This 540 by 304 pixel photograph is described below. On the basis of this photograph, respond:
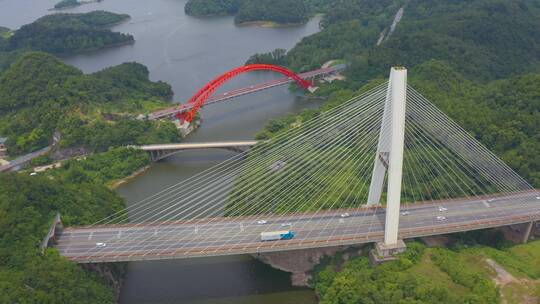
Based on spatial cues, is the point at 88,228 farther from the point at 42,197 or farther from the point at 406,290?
the point at 406,290

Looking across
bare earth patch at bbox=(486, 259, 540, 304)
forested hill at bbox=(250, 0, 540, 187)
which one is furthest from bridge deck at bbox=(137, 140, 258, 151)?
bare earth patch at bbox=(486, 259, 540, 304)

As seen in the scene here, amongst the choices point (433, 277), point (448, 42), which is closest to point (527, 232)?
point (433, 277)

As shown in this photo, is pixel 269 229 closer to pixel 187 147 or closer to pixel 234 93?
pixel 187 147

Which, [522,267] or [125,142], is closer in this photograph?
[522,267]

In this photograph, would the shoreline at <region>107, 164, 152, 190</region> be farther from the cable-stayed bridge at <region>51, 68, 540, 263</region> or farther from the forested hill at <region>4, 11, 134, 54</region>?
the forested hill at <region>4, 11, 134, 54</region>

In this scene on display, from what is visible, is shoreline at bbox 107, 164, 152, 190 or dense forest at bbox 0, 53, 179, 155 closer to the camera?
shoreline at bbox 107, 164, 152, 190

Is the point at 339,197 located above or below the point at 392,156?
below

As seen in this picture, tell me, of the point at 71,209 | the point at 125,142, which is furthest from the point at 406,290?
the point at 125,142
